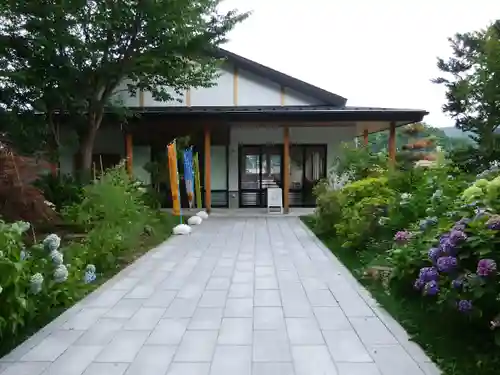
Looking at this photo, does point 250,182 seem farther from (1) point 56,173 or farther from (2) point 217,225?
(1) point 56,173

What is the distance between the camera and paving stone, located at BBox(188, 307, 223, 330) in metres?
3.61

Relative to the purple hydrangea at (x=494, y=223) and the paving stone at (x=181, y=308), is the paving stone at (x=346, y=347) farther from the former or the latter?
the paving stone at (x=181, y=308)

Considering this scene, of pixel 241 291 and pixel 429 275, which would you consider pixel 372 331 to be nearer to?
pixel 429 275

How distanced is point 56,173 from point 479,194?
9.14 metres

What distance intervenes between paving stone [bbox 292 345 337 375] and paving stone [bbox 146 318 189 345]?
893 mm

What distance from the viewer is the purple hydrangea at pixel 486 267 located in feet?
8.61

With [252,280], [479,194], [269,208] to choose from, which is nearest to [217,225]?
[269,208]

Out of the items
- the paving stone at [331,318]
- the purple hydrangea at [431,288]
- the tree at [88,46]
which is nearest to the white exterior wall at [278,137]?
the tree at [88,46]

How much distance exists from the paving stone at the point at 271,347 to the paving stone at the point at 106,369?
85 centimetres

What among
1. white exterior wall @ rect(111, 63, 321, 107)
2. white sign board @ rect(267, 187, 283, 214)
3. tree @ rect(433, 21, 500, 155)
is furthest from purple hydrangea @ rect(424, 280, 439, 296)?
white exterior wall @ rect(111, 63, 321, 107)

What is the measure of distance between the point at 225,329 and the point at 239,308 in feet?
1.87

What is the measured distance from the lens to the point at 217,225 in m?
10.3

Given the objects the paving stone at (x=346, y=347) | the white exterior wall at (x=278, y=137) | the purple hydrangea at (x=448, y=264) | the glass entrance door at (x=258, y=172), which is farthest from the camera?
the glass entrance door at (x=258, y=172)

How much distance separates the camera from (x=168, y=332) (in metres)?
3.48
